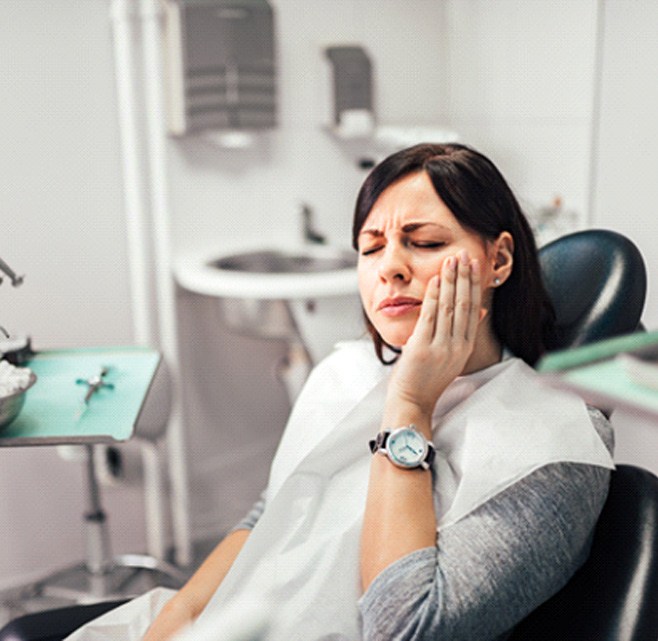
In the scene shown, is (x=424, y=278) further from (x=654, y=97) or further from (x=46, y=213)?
(x=46, y=213)

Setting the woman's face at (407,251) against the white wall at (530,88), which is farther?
the white wall at (530,88)

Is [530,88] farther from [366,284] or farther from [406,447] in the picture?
[406,447]

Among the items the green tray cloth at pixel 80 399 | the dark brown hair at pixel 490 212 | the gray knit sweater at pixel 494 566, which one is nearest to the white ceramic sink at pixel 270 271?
the green tray cloth at pixel 80 399

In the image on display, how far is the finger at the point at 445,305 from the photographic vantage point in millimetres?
998

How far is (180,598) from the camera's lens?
1.17 meters

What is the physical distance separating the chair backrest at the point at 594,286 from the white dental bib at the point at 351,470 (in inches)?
6.7

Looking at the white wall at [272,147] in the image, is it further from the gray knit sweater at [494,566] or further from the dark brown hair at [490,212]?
the gray knit sweater at [494,566]

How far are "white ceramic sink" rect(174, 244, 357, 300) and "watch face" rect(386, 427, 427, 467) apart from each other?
103 centimetres

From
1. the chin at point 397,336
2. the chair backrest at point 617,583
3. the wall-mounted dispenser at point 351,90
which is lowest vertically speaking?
the chair backrest at point 617,583

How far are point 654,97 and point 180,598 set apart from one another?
1.42m

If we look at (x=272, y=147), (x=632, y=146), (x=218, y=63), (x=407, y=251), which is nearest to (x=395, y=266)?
(x=407, y=251)

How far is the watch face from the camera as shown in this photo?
99 centimetres

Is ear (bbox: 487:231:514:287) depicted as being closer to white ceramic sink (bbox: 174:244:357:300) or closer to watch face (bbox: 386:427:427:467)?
watch face (bbox: 386:427:427:467)

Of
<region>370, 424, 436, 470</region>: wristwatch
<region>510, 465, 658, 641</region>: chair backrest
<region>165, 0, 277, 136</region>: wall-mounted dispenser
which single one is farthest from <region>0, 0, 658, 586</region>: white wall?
<region>370, 424, 436, 470</region>: wristwatch
